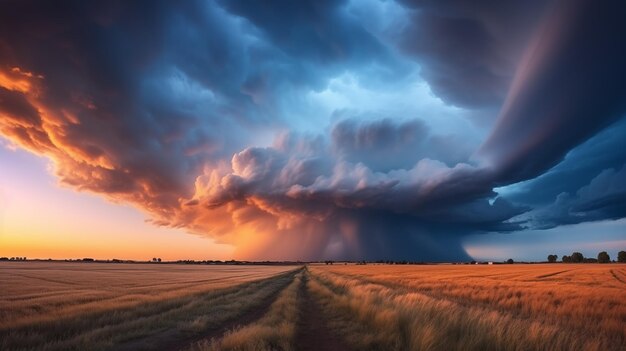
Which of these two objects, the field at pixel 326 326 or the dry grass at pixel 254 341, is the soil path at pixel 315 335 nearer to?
the field at pixel 326 326

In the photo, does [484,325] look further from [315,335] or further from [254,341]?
[254,341]

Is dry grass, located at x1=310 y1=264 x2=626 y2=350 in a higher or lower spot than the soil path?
higher

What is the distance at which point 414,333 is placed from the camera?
412 inches

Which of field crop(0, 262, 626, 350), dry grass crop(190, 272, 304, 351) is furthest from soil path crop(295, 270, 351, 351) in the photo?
dry grass crop(190, 272, 304, 351)

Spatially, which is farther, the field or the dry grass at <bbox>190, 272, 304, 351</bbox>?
the dry grass at <bbox>190, 272, 304, 351</bbox>

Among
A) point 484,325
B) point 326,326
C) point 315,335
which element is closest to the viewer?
point 484,325

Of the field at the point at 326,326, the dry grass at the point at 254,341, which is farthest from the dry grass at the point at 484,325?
the dry grass at the point at 254,341

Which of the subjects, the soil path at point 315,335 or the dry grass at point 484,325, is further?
the soil path at point 315,335

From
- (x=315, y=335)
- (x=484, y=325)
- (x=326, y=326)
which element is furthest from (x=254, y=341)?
(x=484, y=325)

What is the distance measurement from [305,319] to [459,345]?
9.60 metres

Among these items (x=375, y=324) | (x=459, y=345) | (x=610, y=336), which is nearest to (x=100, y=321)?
(x=375, y=324)

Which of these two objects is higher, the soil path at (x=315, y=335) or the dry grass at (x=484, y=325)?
the dry grass at (x=484, y=325)

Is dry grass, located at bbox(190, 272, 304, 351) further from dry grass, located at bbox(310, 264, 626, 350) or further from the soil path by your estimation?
dry grass, located at bbox(310, 264, 626, 350)

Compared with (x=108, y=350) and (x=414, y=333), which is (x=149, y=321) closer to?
(x=108, y=350)
